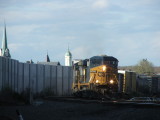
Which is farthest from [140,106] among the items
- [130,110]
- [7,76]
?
[7,76]

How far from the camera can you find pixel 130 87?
47188 mm

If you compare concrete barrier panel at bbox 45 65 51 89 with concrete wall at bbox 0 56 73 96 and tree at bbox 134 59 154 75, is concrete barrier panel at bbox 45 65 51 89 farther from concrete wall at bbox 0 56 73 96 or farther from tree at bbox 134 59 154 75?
tree at bbox 134 59 154 75

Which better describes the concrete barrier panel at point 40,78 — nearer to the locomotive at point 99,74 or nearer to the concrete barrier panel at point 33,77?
the concrete barrier panel at point 33,77

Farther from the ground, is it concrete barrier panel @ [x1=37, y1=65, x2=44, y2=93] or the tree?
the tree

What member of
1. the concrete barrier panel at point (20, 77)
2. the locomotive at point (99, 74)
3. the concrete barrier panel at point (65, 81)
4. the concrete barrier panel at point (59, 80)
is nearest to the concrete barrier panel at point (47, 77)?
the concrete barrier panel at point (59, 80)

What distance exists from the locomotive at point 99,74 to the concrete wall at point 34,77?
3277 millimetres

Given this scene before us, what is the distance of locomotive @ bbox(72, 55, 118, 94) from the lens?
36000 mm

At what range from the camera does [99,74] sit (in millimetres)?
36125

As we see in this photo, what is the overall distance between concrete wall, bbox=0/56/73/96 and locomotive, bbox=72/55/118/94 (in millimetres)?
3277

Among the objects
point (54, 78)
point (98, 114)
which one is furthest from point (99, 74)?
point (98, 114)

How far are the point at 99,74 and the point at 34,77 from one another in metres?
5.50

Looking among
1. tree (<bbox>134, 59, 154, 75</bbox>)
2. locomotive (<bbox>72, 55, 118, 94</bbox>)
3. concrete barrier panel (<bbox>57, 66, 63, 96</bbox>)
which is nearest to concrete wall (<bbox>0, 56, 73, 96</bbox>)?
concrete barrier panel (<bbox>57, 66, 63, 96</bbox>)

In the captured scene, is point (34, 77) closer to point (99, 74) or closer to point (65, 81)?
point (99, 74)

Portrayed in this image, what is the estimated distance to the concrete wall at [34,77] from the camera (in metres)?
29.9
